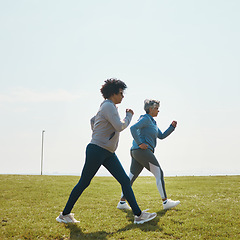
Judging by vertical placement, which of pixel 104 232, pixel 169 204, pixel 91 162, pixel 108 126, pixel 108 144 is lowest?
pixel 104 232

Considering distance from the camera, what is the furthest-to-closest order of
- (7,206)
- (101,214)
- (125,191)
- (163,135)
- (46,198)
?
(46,198) < (7,206) < (163,135) < (101,214) < (125,191)

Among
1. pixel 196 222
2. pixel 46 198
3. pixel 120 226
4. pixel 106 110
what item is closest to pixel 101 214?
pixel 120 226

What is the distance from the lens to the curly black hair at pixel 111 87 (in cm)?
654

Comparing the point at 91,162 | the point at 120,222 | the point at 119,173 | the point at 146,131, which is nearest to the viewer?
the point at 91,162

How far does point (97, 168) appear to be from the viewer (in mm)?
6348

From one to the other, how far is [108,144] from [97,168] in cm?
58

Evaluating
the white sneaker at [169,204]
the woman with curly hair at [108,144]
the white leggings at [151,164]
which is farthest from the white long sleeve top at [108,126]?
the white sneaker at [169,204]

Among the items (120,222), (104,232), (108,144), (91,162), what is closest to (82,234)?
(104,232)

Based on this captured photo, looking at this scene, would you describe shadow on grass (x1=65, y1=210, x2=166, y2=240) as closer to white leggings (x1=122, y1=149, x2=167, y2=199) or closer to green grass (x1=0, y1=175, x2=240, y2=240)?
green grass (x1=0, y1=175, x2=240, y2=240)

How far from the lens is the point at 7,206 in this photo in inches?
387

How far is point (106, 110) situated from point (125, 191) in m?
1.86

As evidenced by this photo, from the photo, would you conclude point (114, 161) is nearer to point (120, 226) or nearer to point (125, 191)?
point (125, 191)

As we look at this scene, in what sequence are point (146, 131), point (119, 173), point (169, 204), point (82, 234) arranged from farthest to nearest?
point (146, 131)
point (169, 204)
point (119, 173)
point (82, 234)

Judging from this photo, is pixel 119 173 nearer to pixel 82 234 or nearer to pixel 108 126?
pixel 108 126
